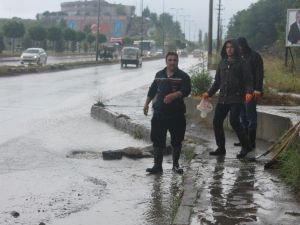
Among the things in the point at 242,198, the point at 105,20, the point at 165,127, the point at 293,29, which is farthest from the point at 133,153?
the point at 105,20

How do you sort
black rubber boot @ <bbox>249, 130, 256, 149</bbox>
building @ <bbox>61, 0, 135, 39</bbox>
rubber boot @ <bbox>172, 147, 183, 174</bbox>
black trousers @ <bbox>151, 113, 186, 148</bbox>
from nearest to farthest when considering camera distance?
black trousers @ <bbox>151, 113, 186, 148</bbox>
rubber boot @ <bbox>172, 147, 183, 174</bbox>
black rubber boot @ <bbox>249, 130, 256, 149</bbox>
building @ <bbox>61, 0, 135, 39</bbox>

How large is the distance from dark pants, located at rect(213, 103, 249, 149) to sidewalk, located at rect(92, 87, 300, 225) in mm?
278

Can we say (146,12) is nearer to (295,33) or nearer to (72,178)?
(295,33)

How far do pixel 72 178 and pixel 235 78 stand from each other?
266cm

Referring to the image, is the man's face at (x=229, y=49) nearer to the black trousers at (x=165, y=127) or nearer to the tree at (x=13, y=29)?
the black trousers at (x=165, y=127)

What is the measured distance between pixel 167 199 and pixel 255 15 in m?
80.0

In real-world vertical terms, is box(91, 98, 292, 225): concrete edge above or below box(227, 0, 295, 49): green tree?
below

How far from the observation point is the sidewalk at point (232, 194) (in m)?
5.78

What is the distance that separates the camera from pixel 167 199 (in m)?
6.93

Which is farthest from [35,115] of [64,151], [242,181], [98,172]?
[242,181]

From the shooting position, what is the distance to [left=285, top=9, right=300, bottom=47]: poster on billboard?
61.3ft

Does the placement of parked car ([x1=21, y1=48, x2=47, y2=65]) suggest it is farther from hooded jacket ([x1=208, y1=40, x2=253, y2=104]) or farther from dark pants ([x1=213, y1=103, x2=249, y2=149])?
hooded jacket ([x1=208, y1=40, x2=253, y2=104])

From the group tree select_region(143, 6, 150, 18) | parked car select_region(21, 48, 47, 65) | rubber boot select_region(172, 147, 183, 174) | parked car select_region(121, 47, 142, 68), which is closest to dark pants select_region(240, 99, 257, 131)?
rubber boot select_region(172, 147, 183, 174)

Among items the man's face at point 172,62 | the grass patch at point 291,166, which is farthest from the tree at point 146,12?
the grass patch at point 291,166
